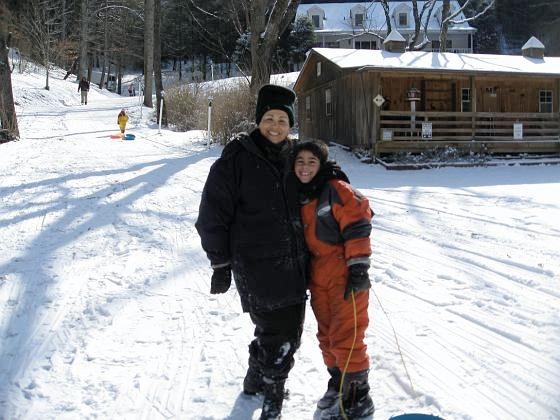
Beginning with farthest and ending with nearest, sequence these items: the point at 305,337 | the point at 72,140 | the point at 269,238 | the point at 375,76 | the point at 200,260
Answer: the point at 72,140
the point at 375,76
the point at 200,260
the point at 305,337
the point at 269,238

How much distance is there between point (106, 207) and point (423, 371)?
6.03 metres

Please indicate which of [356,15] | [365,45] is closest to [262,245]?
[365,45]

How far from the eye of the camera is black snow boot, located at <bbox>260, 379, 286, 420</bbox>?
9.29 feet

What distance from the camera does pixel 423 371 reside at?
3.33 meters

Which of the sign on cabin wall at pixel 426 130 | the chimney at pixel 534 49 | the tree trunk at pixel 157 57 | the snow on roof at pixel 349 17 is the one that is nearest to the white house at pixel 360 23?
the snow on roof at pixel 349 17

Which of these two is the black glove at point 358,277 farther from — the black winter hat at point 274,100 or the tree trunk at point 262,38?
the tree trunk at point 262,38

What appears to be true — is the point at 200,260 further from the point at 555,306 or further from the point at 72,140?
the point at 72,140

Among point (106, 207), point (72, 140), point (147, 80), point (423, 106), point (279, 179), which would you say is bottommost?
point (106, 207)

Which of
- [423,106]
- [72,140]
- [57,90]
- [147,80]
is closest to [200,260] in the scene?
[72,140]

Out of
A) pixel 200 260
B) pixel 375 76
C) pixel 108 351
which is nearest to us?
pixel 108 351

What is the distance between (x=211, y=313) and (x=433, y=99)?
55.7 ft

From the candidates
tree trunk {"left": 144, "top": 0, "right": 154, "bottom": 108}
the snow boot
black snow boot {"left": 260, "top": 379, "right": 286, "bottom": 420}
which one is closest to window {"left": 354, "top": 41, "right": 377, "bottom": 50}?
tree trunk {"left": 144, "top": 0, "right": 154, "bottom": 108}

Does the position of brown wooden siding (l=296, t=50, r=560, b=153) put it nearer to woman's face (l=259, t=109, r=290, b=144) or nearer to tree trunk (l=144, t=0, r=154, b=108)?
tree trunk (l=144, t=0, r=154, b=108)

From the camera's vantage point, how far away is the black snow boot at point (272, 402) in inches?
112
